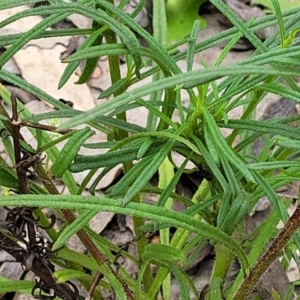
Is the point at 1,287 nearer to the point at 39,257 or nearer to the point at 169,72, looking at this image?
the point at 39,257

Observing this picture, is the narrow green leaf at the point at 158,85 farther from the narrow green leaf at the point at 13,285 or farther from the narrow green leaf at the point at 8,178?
the narrow green leaf at the point at 13,285

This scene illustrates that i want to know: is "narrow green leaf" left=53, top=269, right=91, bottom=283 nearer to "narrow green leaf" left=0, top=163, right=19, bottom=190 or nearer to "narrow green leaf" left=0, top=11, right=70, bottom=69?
"narrow green leaf" left=0, top=163, right=19, bottom=190

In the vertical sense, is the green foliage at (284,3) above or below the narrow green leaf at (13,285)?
above

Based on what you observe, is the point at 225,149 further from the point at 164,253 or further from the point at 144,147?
the point at 164,253

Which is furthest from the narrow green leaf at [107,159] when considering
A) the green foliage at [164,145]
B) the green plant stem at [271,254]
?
the green plant stem at [271,254]

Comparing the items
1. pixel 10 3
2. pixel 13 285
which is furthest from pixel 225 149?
pixel 13 285

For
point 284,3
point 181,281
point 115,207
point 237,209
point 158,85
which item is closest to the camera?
point 158,85
